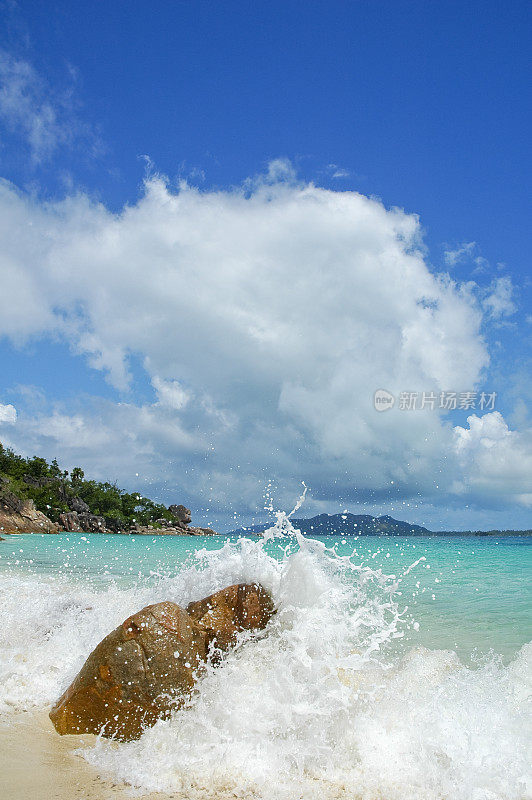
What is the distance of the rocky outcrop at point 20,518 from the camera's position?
66.0 metres

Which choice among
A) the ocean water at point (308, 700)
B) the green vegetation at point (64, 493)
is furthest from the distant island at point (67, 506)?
the ocean water at point (308, 700)

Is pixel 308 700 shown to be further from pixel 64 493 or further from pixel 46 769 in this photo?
pixel 64 493

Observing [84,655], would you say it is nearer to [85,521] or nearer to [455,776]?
[455,776]

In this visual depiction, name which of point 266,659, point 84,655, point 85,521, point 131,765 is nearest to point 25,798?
point 131,765

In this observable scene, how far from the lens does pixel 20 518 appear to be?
227 feet

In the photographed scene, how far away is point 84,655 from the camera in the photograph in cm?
701

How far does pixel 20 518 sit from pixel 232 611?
71.4 m

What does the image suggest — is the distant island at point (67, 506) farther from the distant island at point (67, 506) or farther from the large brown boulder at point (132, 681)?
the large brown boulder at point (132, 681)

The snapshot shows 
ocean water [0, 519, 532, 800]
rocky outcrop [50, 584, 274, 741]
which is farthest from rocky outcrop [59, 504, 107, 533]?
rocky outcrop [50, 584, 274, 741]

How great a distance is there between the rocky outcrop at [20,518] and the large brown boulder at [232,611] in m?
65.6

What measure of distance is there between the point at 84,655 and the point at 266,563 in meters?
2.68

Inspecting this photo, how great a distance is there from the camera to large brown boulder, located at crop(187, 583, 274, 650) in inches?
237

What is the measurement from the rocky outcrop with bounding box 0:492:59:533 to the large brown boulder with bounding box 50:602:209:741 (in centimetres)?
6563

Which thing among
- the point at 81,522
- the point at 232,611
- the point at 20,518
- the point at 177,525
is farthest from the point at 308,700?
the point at 177,525
